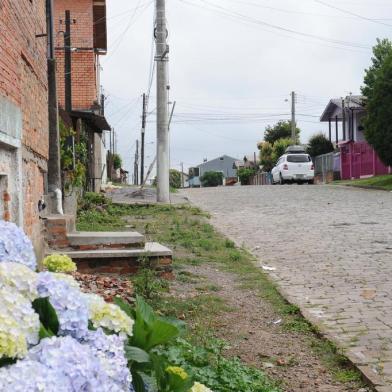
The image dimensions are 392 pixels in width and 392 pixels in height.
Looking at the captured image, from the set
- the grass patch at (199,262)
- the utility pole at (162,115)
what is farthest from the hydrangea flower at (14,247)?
the utility pole at (162,115)

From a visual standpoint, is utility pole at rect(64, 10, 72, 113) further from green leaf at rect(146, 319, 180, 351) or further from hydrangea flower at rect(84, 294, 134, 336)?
hydrangea flower at rect(84, 294, 134, 336)

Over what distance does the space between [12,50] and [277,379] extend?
148 inches

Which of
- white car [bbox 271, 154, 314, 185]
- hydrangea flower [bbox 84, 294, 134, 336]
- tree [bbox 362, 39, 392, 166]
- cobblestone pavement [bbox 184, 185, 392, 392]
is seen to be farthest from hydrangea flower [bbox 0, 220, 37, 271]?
white car [bbox 271, 154, 314, 185]

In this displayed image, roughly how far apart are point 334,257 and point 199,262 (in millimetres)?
2117

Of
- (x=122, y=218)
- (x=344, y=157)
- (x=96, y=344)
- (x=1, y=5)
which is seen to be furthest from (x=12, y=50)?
(x=344, y=157)

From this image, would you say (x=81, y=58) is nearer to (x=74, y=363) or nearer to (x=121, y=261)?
(x=121, y=261)

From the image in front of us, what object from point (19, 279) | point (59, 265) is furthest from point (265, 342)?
point (19, 279)

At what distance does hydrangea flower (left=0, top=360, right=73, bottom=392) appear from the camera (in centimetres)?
164

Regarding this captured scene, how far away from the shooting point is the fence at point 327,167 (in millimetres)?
38281

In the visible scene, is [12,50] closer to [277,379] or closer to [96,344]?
[277,379]

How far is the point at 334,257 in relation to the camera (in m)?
9.87

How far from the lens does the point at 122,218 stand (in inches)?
586

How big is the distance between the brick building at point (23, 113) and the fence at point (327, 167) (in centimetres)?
3078

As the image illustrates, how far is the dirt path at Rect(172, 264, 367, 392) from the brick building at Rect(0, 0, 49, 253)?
2050 millimetres
